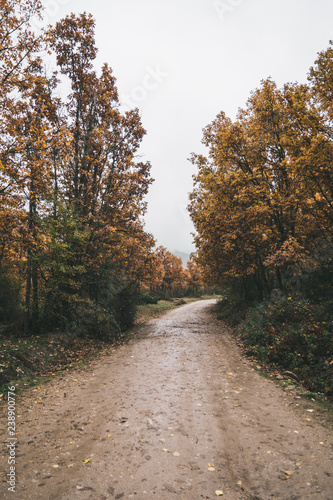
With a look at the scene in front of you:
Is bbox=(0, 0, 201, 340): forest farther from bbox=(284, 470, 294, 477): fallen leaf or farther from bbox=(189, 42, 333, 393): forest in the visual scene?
bbox=(284, 470, 294, 477): fallen leaf

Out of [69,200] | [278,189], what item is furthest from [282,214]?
[69,200]

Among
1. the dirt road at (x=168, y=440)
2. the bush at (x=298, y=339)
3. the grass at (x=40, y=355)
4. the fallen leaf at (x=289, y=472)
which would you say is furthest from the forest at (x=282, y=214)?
the grass at (x=40, y=355)

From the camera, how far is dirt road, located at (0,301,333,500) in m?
3.37

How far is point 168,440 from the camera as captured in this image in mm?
4402

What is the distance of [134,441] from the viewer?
439 centimetres

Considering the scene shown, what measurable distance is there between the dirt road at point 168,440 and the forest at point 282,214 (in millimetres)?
1884

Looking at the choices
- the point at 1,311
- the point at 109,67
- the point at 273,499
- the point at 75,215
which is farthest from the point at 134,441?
the point at 109,67

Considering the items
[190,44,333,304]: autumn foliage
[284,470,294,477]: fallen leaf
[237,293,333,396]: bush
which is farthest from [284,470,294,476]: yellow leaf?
[190,44,333,304]: autumn foliage

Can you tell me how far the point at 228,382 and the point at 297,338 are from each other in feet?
8.94

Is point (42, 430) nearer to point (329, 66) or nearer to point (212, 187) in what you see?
point (212, 187)

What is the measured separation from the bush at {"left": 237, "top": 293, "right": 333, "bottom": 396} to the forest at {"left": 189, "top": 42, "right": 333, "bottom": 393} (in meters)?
0.03

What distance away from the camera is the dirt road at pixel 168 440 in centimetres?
337

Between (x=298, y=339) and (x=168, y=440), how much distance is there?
17.9 feet

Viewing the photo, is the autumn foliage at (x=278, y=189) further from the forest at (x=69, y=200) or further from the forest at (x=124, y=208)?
the forest at (x=69, y=200)
